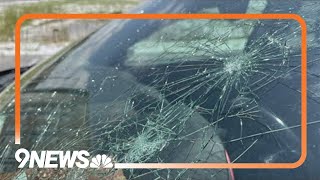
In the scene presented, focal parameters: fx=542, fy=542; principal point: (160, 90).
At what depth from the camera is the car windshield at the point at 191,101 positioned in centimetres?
135

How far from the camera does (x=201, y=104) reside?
144cm

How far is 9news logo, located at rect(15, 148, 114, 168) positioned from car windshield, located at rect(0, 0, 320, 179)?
→ 0.06 feet

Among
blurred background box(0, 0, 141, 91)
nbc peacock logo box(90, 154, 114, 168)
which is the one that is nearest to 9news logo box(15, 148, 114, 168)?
nbc peacock logo box(90, 154, 114, 168)

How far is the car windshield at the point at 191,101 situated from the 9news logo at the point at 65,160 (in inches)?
0.7

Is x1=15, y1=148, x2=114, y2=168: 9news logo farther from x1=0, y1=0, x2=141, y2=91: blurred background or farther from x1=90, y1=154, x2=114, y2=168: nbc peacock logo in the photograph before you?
x1=0, y1=0, x2=141, y2=91: blurred background

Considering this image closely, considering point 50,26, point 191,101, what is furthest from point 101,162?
point 50,26

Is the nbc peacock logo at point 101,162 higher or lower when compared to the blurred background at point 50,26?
lower

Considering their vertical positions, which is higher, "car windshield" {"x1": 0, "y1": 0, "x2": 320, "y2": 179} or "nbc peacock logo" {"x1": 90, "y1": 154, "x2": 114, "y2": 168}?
"car windshield" {"x1": 0, "y1": 0, "x2": 320, "y2": 179}

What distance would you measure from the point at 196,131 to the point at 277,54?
0.33m

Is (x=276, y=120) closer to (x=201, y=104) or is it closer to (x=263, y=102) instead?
(x=263, y=102)

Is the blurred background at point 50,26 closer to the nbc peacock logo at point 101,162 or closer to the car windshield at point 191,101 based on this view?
the car windshield at point 191,101

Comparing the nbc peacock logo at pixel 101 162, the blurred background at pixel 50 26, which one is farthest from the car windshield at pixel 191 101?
the blurred background at pixel 50 26

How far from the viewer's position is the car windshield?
135 centimetres

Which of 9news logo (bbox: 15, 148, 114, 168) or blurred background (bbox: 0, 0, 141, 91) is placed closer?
9news logo (bbox: 15, 148, 114, 168)
